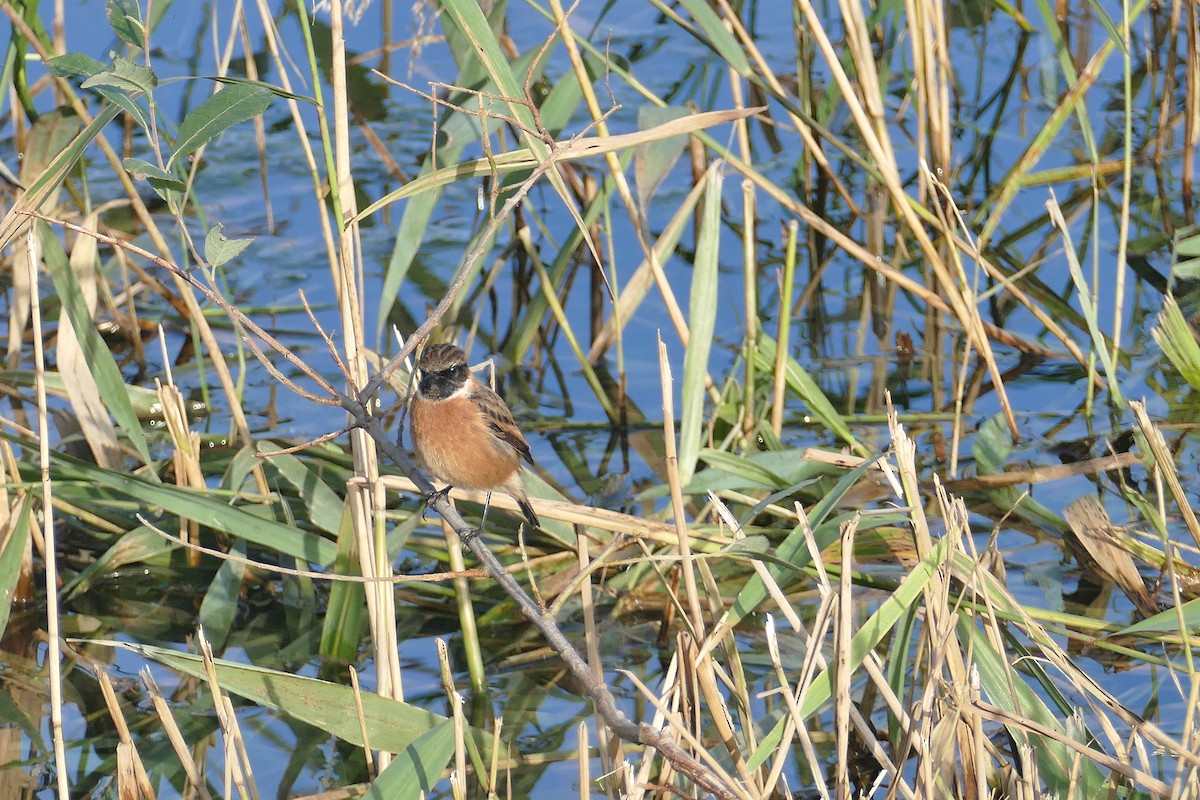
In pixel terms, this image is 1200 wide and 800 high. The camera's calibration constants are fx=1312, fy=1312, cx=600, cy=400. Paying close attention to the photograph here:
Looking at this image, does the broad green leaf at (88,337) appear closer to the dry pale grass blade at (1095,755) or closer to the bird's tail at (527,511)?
the bird's tail at (527,511)

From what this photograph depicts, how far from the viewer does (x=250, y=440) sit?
4.90 m

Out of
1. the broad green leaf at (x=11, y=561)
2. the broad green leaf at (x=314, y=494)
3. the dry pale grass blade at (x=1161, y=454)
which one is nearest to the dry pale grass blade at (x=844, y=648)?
the dry pale grass blade at (x=1161, y=454)

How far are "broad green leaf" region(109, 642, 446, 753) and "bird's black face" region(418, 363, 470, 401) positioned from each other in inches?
59.7

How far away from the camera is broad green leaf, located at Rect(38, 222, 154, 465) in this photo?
4.01 meters

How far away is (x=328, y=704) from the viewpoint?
10.9ft

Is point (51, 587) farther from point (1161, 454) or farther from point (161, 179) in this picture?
point (1161, 454)

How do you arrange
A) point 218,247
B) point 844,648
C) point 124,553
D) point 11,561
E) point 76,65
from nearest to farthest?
point 218,247, point 76,65, point 844,648, point 11,561, point 124,553

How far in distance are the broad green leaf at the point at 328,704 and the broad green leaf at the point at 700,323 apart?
169cm

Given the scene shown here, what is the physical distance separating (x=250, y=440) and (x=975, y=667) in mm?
2921

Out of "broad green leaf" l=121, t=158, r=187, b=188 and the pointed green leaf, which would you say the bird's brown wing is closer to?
the pointed green leaf

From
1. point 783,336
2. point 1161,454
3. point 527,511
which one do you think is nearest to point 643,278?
point 783,336

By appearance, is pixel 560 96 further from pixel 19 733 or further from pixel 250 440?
pixel 19 733

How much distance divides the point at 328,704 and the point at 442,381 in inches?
63.8

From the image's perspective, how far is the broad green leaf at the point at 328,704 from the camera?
10.6ft
